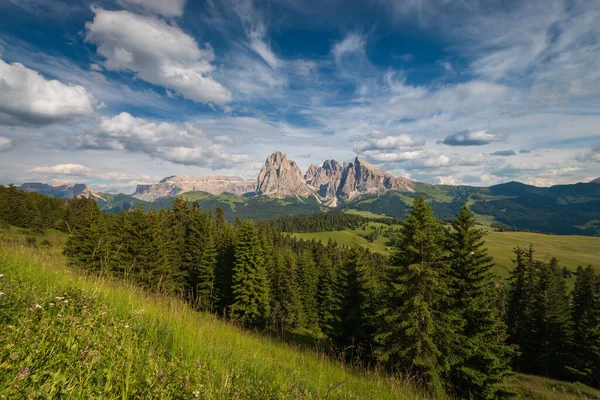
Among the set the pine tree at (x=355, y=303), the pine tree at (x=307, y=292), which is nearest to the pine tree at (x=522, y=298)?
the pine tree at (x=355, y=303)

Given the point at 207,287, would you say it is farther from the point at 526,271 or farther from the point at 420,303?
the point at 526,271

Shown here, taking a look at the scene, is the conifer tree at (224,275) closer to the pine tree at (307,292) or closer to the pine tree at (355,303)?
the pine tree at (355,303)

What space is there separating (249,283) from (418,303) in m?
20.5

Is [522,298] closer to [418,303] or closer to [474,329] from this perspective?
[474,329]

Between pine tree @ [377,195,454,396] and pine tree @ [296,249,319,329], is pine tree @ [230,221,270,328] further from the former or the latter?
pine tree @ [296,249,319,329]

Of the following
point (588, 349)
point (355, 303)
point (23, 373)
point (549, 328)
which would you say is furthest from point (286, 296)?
point (23, 373)

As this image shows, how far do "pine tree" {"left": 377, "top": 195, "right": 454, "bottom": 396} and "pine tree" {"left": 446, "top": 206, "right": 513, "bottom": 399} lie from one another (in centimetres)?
149

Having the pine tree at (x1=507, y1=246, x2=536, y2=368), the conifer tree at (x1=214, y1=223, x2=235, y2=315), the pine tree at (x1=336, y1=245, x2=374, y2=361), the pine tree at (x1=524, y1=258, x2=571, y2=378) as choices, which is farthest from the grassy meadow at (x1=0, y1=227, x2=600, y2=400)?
the pine tree at (x1=524, y1=258, x2=571, y2=378)

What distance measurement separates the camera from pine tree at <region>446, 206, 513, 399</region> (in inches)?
866

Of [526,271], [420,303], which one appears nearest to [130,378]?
[420,303]

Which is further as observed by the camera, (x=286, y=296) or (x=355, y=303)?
(x=286, y=296)

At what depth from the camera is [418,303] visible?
A: 20.8 meters

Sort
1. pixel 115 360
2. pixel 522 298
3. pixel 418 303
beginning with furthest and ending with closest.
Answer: pixel 522 298 < pixel 418 303 < pixel 115 360

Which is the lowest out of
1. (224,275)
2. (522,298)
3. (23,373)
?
(522,298)
